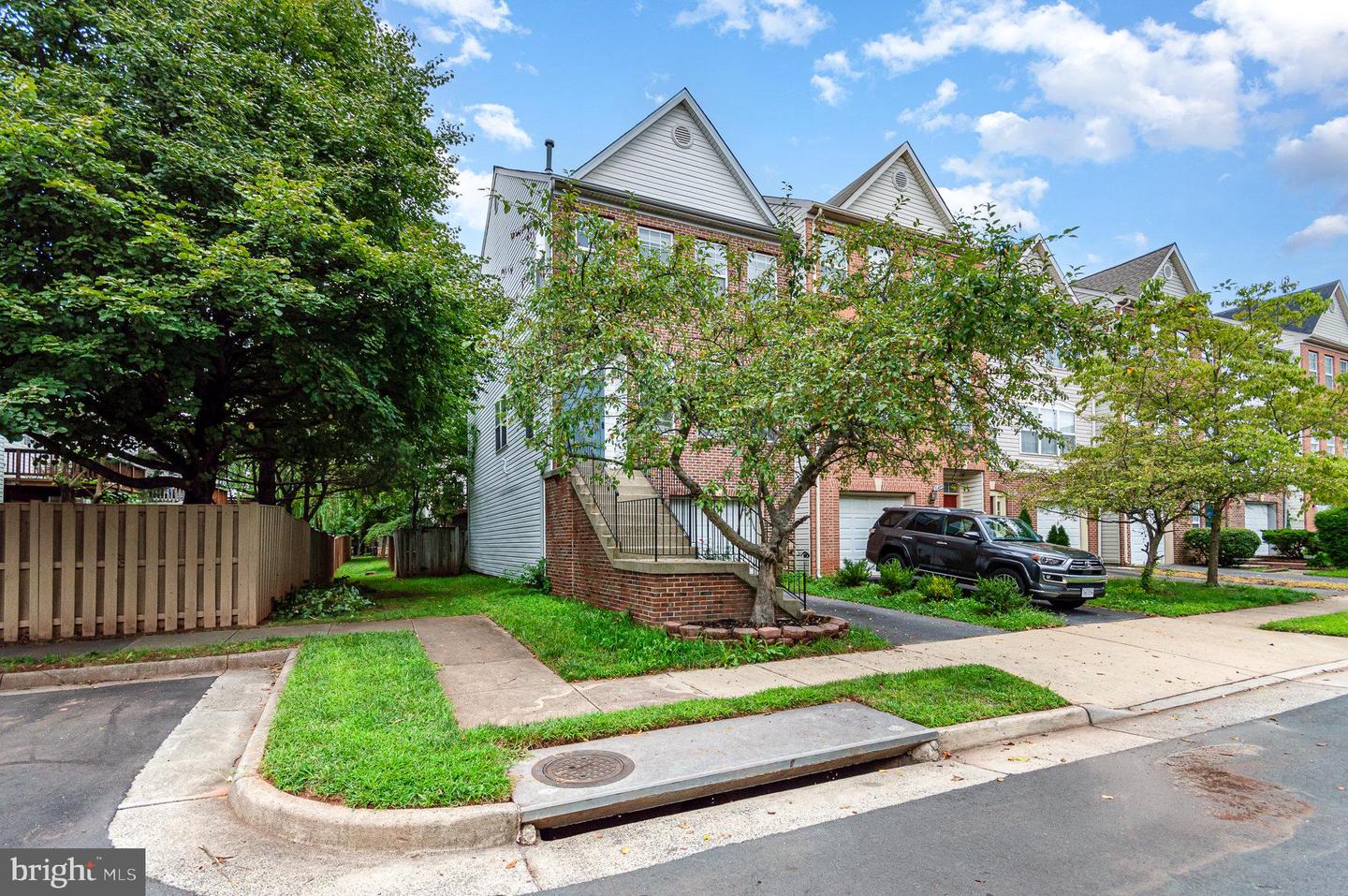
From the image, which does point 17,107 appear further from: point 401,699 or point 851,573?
point 851,573

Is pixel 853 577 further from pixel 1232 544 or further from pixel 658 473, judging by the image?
pixel 1232 544

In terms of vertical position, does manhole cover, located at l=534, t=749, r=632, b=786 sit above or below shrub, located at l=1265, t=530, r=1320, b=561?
above

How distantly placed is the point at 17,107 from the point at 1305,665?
16330 millimetres

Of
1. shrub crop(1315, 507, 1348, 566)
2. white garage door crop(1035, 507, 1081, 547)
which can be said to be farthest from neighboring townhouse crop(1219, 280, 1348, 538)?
white garage door crop(1035, 507, 1081, 547)

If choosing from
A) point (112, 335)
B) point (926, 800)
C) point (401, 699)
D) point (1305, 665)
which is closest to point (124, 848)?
point (401, 699)

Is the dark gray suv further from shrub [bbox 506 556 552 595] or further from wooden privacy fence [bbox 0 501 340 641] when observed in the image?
wooden privacy fence [bbox 0 501 340 641]

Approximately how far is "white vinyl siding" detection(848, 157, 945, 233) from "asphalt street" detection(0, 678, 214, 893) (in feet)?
59.7

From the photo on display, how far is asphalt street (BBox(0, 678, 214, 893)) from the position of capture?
12.8 feet

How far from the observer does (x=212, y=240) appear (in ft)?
29.5

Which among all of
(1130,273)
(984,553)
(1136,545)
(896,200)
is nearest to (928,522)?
(984,553)

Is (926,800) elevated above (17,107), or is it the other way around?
(17,107)

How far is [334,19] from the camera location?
11.8m

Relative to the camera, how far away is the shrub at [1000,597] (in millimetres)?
11469

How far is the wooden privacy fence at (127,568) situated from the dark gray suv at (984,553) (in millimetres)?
12268
